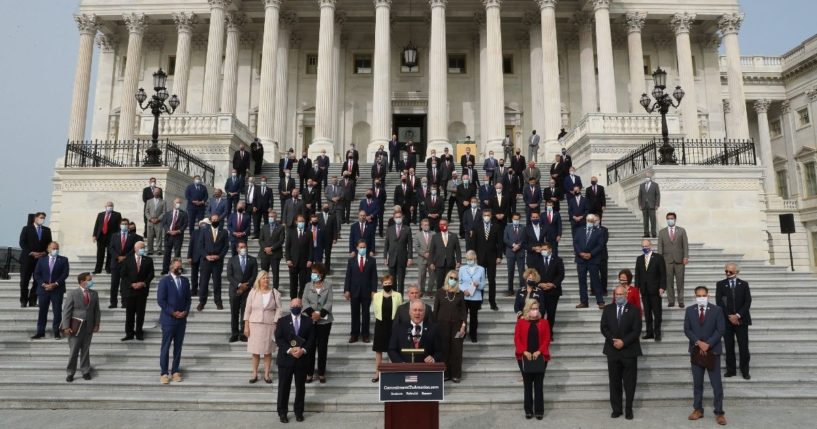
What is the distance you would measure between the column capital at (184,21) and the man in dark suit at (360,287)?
29.1 m

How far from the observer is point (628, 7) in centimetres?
3269

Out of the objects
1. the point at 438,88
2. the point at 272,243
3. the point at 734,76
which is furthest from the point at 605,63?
the point at 272,243

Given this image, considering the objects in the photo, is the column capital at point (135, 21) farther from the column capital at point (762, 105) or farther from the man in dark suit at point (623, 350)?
the column capital at point (762, 105)

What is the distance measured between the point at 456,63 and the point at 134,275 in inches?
1166

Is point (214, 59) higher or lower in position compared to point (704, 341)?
higher

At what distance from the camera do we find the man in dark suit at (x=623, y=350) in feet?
24.1

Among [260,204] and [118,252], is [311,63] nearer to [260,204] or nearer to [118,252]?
[260,204]

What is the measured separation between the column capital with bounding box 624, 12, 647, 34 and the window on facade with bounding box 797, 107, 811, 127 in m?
20.6

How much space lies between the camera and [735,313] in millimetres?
8391

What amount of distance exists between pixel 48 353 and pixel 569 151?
73.8 ft

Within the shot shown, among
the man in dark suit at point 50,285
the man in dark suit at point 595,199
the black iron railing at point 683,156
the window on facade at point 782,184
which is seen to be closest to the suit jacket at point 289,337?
the man in dark suit at point 50,285

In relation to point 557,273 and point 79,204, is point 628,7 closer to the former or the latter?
point 557,273

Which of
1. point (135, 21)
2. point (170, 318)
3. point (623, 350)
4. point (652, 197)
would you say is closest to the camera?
point (623, 350)

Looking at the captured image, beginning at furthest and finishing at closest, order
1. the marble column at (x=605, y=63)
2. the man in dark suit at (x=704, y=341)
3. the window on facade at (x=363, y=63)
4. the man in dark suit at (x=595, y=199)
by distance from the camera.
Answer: the window on facade at (x=363, y=63) < the marble column at (x=605, y=63) < the man in dark suit at (x=595, y=199) < the man in dark suit at (x=704, y=341)
